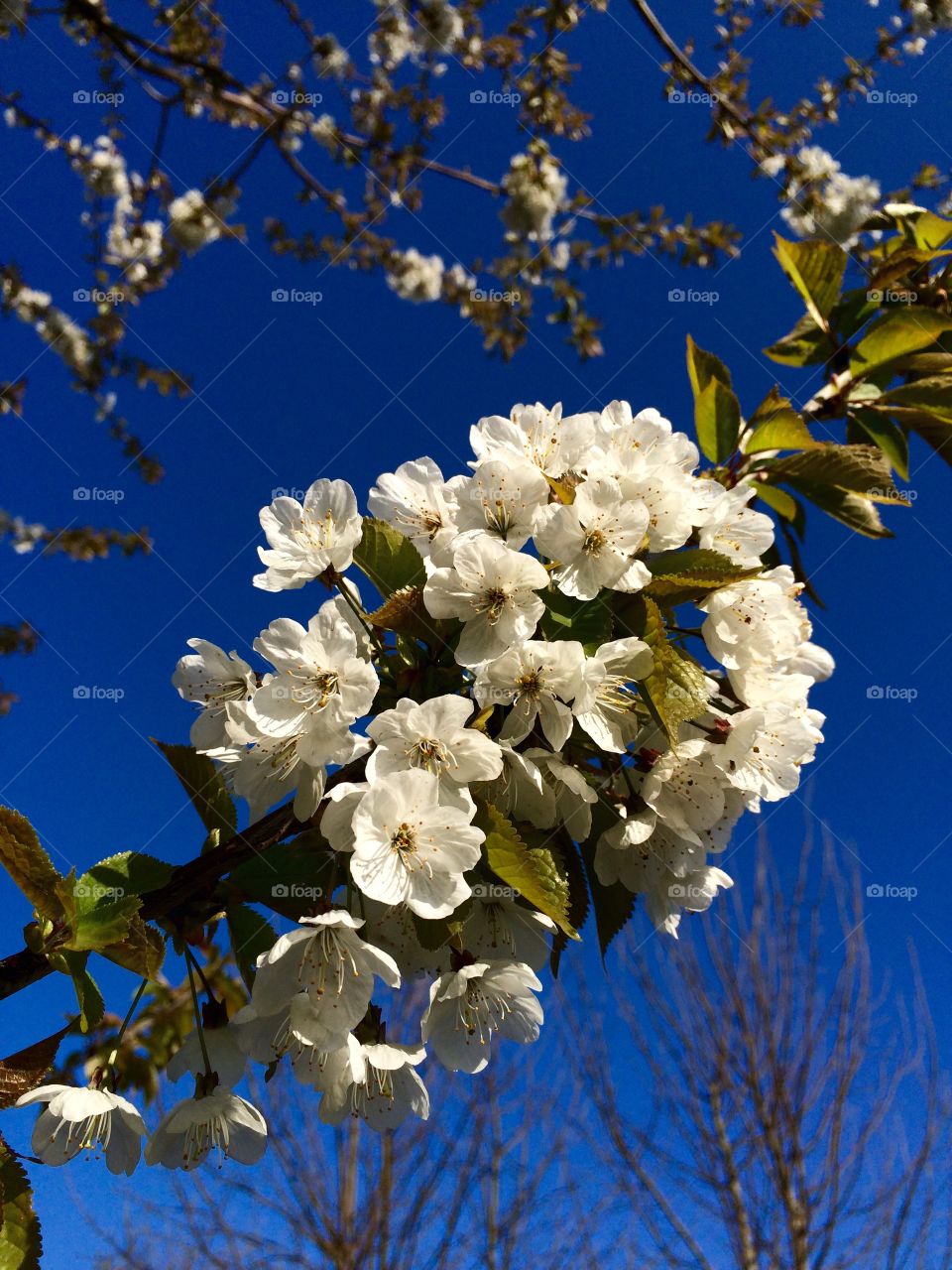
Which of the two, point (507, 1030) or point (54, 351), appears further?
point (54, 351)

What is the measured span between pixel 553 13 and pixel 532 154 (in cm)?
114

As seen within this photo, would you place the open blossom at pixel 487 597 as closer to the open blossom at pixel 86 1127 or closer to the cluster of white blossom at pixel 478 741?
the cluster of white blossom at pixel 478 741

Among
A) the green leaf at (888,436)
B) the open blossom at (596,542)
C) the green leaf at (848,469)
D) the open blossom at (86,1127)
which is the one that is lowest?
the open blossom at (86,1127)

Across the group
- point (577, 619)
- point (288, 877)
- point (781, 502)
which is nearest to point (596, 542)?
point (577, 619)

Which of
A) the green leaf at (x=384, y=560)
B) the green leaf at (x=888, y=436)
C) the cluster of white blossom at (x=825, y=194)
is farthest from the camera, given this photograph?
the cluster of white blossom at (x=825, y=194)

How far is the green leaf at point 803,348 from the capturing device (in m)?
1.39

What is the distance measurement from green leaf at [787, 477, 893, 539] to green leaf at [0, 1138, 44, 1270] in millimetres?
1185

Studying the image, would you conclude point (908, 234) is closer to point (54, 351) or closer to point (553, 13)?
point (553, 13)

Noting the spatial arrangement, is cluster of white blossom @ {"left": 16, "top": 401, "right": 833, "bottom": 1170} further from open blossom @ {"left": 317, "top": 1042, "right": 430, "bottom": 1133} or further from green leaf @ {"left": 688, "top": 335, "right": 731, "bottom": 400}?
green leaf @ {"left": 688, "top": 335, "right": 731, "bottom": 400}

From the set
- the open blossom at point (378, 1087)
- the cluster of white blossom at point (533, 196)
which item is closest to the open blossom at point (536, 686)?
the open blossom at point (378, 1087)

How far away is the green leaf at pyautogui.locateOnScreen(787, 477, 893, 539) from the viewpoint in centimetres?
120

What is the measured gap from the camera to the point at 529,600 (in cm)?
82

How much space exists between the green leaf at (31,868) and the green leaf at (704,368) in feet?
3.25

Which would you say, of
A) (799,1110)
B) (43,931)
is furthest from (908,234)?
(799,1110)
